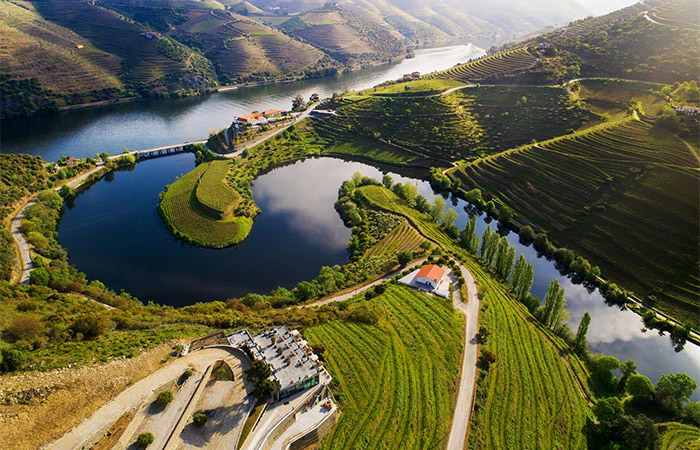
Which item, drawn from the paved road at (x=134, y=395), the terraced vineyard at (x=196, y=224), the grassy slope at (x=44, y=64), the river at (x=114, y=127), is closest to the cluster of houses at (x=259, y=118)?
the river at (x=114, y=127)

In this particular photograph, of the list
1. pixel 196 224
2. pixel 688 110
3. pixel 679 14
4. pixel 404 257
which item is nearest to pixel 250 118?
pixel 196 224

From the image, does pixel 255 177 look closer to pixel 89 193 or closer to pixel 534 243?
pixel 89 193

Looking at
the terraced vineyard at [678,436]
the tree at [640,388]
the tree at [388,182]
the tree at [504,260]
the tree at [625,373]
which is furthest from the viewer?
the tree at [388,182]

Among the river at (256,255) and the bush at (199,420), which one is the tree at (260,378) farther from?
the river at (256,255)

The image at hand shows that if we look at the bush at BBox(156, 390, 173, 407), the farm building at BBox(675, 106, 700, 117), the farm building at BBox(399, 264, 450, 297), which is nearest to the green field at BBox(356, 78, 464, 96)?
the farm building at BBox(675, 106, 700, 117)

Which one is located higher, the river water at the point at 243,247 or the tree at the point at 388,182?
the tree at the point at 388,182

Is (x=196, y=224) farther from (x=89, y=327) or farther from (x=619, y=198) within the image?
(x=619, y=198)

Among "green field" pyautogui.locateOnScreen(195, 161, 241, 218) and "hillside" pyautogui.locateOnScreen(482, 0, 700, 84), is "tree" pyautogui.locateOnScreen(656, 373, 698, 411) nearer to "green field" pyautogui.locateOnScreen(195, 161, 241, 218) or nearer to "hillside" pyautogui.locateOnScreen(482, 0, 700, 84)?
"green field" pyautogui.locateOnScreen(195, 161, 241, 218)
